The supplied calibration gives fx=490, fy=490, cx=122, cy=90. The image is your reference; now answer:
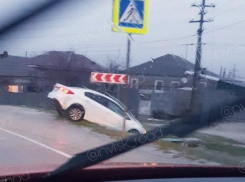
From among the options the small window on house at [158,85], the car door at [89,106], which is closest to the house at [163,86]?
the small window on house at [158,85]

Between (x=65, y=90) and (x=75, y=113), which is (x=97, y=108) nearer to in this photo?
(x=75, y=113)

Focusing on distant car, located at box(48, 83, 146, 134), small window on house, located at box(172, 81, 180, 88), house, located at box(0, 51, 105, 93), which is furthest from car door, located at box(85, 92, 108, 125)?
small window on house, located at box(172, 81, 180, 88)

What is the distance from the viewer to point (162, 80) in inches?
365

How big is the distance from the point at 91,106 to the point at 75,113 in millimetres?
395

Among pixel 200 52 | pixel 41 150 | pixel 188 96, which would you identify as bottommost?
pixel 41 150

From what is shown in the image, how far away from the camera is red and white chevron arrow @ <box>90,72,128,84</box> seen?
24.3ft

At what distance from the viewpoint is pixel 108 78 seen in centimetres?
738

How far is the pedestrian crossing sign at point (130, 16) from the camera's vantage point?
5.99 metres

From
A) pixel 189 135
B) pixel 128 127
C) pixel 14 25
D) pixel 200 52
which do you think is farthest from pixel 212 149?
pixel 14 25

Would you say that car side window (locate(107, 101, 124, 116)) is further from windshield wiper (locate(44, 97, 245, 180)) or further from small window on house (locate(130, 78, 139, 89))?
→ windshield wiper (locate(44, 97, 245, 180))

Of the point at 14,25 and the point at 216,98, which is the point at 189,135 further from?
the point at 14,25

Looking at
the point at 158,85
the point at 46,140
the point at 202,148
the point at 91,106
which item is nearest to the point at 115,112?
the point at 91,106

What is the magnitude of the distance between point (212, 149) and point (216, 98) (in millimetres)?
1968

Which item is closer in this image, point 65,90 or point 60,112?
point 65,90
